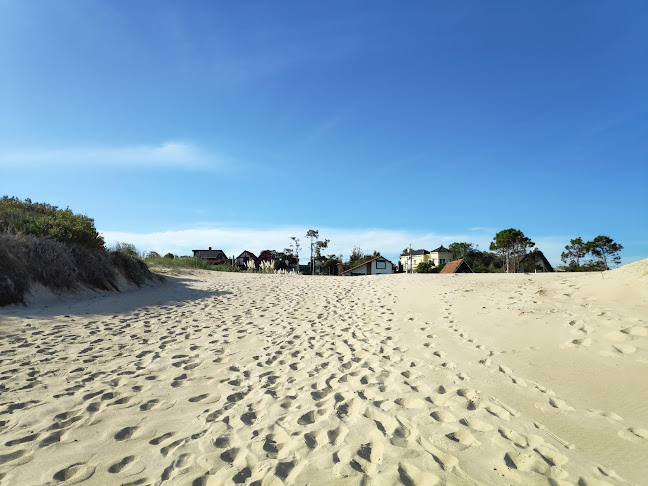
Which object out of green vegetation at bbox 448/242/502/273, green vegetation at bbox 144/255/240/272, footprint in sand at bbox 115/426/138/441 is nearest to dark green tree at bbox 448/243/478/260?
green vegetation at bbox 448/242/502/273

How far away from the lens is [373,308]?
32.4 ft

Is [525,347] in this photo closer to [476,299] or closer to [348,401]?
[348,401]

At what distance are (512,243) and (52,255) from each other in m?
52.2

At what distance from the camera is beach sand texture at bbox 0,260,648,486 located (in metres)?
2.58

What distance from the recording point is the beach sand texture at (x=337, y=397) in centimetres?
258

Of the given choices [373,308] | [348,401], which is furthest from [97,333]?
[373,308]

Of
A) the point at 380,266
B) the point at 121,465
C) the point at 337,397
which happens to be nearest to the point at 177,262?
the point at 337,397

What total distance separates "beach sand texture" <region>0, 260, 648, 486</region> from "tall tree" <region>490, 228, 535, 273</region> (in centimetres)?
4534

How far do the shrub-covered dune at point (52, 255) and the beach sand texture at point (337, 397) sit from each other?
1.11m

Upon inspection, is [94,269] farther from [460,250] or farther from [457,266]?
[460,250]

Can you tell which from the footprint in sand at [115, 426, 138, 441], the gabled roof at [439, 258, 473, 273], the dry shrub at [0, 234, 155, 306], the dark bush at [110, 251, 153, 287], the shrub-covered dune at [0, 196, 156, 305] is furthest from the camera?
the gabled roof at [439, 258, 473, 273]

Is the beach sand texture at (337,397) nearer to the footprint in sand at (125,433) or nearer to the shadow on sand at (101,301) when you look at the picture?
the footprint in sand at (125,433)

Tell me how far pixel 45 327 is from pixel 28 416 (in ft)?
13.4

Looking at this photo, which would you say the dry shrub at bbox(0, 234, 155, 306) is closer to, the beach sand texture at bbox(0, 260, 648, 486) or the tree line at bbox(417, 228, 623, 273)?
the beach sand texture at bbox(0, 260, 648, 486)
